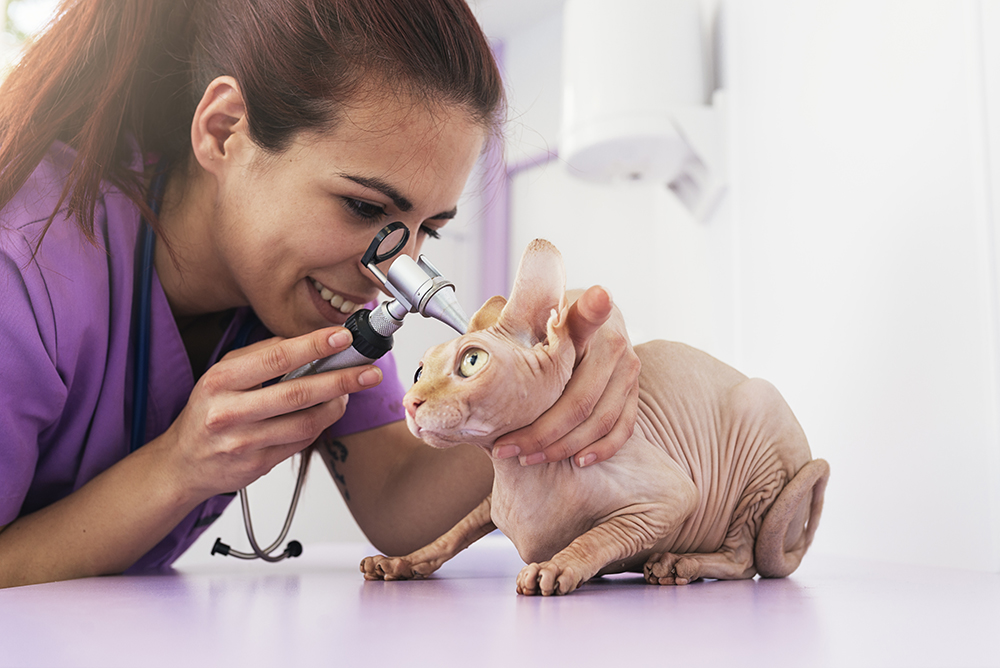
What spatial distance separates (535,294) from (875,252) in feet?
2.14

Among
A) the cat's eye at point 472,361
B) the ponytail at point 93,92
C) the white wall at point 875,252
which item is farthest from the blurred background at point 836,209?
the cat's eye at point 472,361

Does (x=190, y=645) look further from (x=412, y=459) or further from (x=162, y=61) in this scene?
(x=162, y=61)

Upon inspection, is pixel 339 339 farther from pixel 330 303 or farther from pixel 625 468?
pixel 625 468

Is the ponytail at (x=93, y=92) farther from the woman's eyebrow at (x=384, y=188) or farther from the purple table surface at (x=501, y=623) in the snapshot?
the purple table surface at (x=501, y=623)

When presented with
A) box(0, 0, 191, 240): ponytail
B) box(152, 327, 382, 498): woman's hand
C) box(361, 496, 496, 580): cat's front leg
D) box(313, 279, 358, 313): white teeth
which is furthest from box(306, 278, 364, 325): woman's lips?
box(361, 496, 496, 580): cat's front leg

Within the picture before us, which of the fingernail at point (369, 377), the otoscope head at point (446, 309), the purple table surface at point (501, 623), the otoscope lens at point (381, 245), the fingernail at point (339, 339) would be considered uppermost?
the otoscope lens at point (381, 245)

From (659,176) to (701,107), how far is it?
17 cm

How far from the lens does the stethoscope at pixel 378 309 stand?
77 cm

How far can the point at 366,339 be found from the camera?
806 mm

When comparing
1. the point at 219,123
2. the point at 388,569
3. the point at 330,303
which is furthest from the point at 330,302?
the point at 388,569

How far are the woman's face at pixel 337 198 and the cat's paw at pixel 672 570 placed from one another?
0.46 meters

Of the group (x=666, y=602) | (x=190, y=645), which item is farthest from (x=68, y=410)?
(x=666, y=602)

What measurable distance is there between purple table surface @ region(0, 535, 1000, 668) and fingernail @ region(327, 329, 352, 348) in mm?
249

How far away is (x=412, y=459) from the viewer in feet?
3.68
